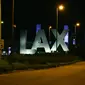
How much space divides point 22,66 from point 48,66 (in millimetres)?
4879

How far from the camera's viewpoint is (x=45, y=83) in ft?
59.7

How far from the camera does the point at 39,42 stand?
66938 millimetres

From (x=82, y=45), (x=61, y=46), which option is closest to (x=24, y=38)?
(x=61, y=46)

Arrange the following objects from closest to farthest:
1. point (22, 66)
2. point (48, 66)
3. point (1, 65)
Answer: point (1, 65)
point (22, 66)
point (48, 66)

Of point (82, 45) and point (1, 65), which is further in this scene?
point (82, 45)

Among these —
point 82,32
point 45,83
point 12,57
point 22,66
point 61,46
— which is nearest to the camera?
point 45,83

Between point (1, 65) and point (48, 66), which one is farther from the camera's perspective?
point (48, 66)

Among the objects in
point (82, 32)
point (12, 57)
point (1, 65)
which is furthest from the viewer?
point (82, 32)

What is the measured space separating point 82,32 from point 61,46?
34161mm

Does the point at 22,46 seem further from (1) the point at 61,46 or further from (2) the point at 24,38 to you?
(1) the point at 61,46

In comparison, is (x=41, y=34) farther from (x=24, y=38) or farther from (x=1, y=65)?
(x=1, y=65)

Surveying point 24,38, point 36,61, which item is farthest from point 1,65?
point 24,38

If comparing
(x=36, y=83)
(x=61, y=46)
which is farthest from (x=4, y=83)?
(x=61, y=46)

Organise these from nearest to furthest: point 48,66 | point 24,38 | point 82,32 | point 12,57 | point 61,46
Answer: point 48,66 < point 12,57 < point 24,38 < point 61,46 < point 82,32
